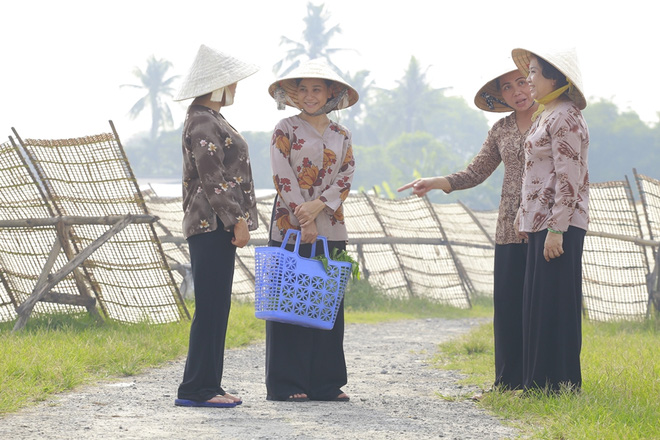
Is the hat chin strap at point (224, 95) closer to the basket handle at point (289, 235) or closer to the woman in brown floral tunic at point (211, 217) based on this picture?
the woman in brown floral tunic at point (211, 217)

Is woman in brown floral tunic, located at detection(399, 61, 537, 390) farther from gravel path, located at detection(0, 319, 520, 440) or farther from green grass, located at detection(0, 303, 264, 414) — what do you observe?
green grass, located at detection(0, 303, 264, 414)

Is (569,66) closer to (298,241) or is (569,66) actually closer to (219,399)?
(298,241)

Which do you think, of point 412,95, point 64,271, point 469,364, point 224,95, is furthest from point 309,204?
point 412,95

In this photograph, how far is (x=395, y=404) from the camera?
491 cm

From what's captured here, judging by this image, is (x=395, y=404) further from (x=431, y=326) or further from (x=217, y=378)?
(x=431, y=326)

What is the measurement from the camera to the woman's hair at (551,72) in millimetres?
4629

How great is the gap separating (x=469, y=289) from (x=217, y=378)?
9779 millimetres

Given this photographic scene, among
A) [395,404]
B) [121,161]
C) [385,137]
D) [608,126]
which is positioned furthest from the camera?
[385,137]

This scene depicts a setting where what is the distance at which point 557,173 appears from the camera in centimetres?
454

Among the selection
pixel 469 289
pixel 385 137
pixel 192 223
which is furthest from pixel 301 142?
pixel 385 137

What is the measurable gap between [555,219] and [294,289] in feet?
4.50

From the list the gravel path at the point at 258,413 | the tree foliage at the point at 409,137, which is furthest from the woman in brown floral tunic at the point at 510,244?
the tree foliage at the point at 409,137

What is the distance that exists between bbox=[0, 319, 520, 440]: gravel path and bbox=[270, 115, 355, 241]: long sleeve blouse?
0.98 meters

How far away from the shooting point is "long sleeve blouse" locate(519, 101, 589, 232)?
178 inches
